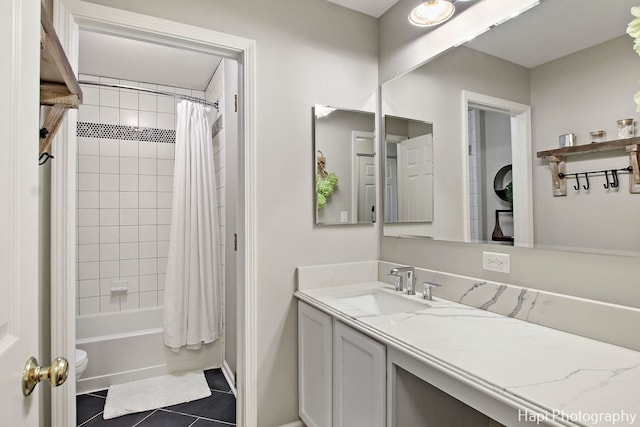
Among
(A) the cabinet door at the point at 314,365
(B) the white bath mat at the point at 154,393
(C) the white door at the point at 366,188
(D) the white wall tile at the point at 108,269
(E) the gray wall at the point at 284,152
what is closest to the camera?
(A) the cabinet door at the point at 314,365

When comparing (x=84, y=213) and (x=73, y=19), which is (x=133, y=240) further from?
(x=73, y=19)

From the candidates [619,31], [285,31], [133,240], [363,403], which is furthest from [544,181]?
[133,240]

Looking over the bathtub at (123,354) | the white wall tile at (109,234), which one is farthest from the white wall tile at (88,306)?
the white wall tile at (109,234)

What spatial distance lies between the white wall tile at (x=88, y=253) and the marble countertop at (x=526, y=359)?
8.39 feet

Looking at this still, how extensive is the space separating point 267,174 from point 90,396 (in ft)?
6.75

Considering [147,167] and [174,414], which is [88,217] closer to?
[147,167]

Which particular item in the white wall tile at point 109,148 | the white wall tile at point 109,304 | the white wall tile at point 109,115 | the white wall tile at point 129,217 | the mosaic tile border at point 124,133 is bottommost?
the white wall tile at point 109,304

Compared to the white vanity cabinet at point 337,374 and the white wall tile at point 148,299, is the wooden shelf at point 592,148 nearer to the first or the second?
the white vanity cabinet at point 337,374

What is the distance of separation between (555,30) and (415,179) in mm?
888

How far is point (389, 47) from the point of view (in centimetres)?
206

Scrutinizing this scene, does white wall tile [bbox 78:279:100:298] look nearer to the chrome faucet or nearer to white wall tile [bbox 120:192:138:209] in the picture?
white wall tile [bbox 120:192:138:209]

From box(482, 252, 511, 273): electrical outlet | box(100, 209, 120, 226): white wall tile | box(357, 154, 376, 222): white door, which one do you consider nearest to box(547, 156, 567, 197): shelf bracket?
box(482, 252, 511, 273): electrical outlet

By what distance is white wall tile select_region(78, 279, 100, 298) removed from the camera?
9.75 feet

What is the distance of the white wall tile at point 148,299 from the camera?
10.4 ft
